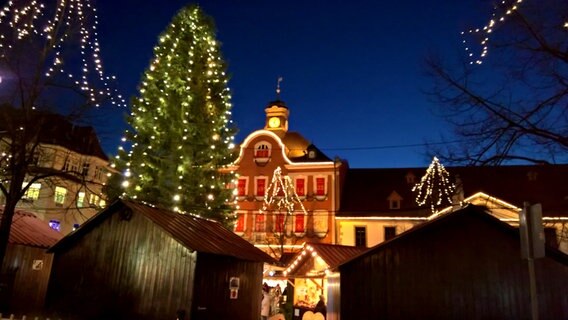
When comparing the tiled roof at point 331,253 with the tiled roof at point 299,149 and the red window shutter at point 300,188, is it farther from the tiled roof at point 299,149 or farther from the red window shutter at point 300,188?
the tiled roof at point 299,149

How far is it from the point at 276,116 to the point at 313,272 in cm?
2964

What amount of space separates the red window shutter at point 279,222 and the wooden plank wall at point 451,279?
2499cm

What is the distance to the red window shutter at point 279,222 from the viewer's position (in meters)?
41.3

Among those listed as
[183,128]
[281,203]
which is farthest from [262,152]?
[183,128]

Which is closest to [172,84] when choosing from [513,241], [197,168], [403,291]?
[197,168]

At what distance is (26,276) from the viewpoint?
22.5 metres

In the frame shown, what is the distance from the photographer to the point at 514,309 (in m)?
14.5

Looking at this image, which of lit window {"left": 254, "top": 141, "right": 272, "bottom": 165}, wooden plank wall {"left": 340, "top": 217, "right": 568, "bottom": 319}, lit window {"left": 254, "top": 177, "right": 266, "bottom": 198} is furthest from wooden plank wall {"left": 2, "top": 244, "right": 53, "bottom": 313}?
lit window {"left": 254, "top": 141, "right": 272, "bottom": 165}

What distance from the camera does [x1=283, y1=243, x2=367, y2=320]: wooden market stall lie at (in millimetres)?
22453

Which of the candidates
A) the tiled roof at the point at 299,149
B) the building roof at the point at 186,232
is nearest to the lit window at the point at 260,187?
the tiled roof at the point at 299,149

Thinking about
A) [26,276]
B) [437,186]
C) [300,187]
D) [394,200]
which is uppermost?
[300,187]

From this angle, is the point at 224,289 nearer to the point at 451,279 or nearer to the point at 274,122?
the point at 451,279

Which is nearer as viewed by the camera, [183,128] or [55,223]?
[183,128]

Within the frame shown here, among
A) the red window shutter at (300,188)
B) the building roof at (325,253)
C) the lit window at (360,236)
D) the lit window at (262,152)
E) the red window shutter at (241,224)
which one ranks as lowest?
the building roof at (325,253)
